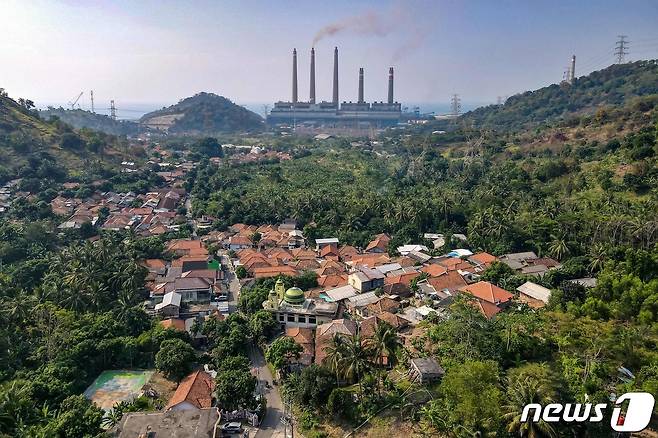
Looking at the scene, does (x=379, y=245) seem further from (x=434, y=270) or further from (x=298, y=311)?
(x=298, y=311)

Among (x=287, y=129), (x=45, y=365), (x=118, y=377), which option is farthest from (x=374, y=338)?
(x=287, y=129)

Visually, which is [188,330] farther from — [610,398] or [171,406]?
[610,398]

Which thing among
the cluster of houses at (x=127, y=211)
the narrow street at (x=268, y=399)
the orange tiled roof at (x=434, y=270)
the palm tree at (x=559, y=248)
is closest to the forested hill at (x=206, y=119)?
the cluster of houses at (x=127, y=211)

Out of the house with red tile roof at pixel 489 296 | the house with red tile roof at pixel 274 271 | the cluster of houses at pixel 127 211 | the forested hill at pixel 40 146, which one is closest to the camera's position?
the house with red tile roof at pixel 489 296

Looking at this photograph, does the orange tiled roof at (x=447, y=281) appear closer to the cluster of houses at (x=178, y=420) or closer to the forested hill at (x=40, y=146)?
the cluster of houses at (x=178, y=420)

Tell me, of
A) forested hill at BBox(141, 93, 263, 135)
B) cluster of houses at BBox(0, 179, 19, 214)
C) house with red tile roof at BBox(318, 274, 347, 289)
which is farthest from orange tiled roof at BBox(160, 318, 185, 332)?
forested hill at BBox(141, 93, 263, 135)

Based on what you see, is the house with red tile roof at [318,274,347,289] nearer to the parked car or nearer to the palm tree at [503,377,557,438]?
the parked car
